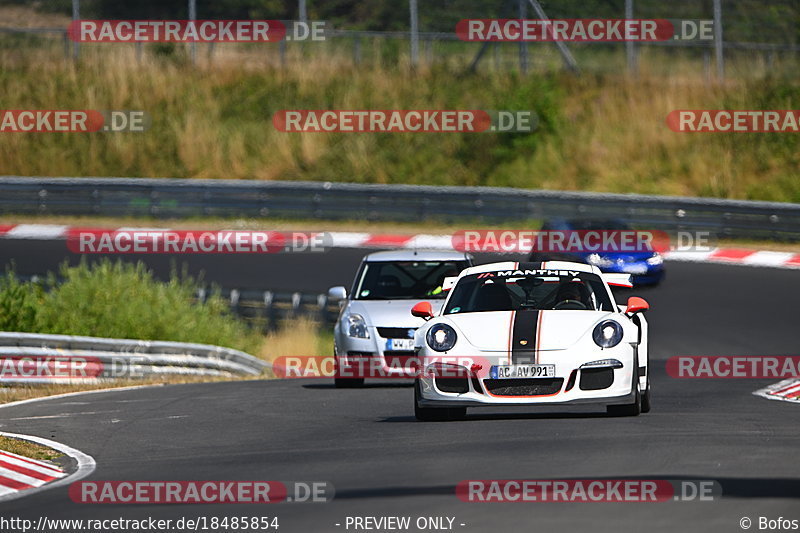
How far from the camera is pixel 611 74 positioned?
122ft

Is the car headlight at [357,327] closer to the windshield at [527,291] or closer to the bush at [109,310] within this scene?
the windshield at [527,291]

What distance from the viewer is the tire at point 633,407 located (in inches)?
458

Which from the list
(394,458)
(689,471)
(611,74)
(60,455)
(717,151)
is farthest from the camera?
(611,74)

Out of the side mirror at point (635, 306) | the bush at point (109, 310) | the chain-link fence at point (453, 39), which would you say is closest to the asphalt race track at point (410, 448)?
the side mirror at point (635, 306)

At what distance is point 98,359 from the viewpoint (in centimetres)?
1862

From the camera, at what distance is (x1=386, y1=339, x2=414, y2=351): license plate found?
15.8 m

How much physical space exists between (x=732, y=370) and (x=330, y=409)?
22.5 ft

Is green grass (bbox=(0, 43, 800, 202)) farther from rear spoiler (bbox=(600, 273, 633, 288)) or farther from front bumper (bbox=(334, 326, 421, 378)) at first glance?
rear spoiler (bbox=(600, 273, 633, 288))

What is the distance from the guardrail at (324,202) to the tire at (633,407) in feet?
57.0

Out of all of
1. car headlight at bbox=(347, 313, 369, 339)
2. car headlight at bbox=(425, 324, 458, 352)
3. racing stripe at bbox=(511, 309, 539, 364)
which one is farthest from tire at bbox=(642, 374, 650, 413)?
car headlight at bbox=(347, 313, 369, 339)

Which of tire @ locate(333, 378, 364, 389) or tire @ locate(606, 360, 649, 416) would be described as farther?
tire @ locate(333, 378, 364, 389)

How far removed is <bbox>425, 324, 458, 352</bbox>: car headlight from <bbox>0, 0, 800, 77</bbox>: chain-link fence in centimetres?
2285

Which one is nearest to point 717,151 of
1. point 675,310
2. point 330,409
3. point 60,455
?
point 675,310

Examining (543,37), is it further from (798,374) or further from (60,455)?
(60,455)
